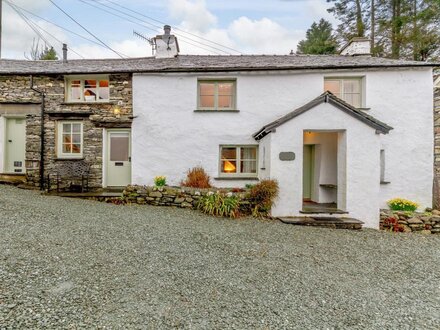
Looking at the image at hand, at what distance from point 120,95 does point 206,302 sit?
9718 millimetres

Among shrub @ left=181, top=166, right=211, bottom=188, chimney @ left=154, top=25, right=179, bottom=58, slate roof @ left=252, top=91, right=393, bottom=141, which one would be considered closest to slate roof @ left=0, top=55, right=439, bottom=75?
chimney @ left=154, top=25, right=179, bottom=58

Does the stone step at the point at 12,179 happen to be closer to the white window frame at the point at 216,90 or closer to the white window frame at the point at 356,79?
the white window frame at the point at 216,90

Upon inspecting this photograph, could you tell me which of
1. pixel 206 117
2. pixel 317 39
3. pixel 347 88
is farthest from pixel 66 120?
pixel 317 39

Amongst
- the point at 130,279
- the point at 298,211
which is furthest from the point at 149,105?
the point at 130,279

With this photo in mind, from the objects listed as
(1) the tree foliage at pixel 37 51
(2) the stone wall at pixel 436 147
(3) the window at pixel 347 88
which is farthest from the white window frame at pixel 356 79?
(1) the tree foliage at pixel 37 51

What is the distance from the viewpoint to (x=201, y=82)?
1040 cm

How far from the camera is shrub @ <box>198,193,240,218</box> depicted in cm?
789

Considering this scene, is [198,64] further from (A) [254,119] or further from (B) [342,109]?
(B) [342,109]

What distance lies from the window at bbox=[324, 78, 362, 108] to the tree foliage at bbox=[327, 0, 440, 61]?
31.4ft

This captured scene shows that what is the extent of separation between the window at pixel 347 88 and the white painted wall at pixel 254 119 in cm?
29

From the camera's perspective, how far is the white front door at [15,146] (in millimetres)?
10992

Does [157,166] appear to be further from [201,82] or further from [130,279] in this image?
[130,279]

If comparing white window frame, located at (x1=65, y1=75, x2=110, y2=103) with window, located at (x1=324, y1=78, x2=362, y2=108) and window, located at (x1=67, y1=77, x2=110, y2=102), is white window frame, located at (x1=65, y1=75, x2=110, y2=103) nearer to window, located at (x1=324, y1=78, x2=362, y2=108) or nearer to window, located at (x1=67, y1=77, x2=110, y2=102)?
window, located at (x1=67, y1=77, x2=110, y2=102)

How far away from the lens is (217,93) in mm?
10375
